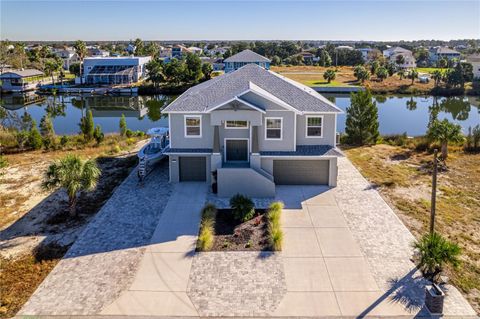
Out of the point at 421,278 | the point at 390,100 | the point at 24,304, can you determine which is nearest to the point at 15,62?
the point at 390,100

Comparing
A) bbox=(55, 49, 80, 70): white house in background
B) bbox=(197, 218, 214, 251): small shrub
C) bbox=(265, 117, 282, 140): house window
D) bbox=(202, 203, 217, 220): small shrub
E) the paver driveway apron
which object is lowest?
the paver driveway apron

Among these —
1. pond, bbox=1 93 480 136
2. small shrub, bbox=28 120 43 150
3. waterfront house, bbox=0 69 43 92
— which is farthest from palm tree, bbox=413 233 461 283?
waterfront house, bbox=0 69 43 92

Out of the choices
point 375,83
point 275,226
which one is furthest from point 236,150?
point 375,83

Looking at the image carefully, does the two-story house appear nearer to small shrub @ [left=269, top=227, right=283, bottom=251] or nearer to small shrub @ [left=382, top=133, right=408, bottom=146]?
small shrub @ [left=269, top=227, right=283, bottom=251]

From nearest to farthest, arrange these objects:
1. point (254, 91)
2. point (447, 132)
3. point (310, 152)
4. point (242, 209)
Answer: point (242, 209), point (254, 91), point (310, 152), point (447, 132)

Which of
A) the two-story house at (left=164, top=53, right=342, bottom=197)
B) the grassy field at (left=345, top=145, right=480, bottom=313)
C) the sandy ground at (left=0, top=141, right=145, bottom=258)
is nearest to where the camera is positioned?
the grassy field at (left=345, top=145, right=480, bottom=313)

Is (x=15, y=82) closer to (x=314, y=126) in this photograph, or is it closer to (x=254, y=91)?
(x=254, y=91)

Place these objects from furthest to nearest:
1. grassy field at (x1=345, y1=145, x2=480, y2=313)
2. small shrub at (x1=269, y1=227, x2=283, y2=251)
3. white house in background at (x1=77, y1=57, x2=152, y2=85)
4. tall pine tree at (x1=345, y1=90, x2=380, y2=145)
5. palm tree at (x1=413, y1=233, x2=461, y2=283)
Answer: white house in background at (x1=77, y1=57, x2=152, y2=85)
tall pine tree at (x1=345, y1=90, x2=380, y2=145)
small shrub at (x1=269, y1=227, x2=283, y2=251)
grassy field at (x1=345, y1=145, x2=480, y2=313)
palm tree at (x1=413, y1=233, x2=461, y2=283)
